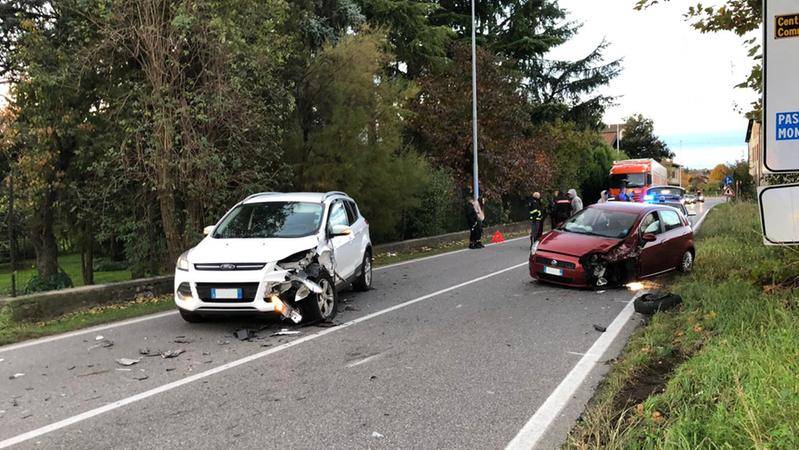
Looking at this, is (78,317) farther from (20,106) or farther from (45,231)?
(45,231)

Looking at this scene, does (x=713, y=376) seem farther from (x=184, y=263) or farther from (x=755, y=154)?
(x=755, y=154)

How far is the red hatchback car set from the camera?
1045 cm

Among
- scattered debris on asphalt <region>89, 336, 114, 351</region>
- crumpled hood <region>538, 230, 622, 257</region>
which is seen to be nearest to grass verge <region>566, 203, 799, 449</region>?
crumpled hood <region>538, 230, 622, 257</region>

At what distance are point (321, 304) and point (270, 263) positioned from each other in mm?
1011

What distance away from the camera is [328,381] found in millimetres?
5531

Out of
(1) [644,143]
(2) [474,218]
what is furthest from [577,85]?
(1) [644,143]

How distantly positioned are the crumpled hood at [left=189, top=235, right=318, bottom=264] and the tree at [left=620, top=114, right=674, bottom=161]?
3178 inches

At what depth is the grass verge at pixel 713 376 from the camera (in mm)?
3607

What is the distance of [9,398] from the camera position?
5262mm

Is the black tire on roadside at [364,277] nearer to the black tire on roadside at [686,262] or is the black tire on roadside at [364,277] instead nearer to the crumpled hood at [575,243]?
the crumpled hood at [575,243]

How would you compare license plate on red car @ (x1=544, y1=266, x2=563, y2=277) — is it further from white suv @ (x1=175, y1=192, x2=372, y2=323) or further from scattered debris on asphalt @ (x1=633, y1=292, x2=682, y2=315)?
white suv @ (x1=175, y1=192, x2=372, y2=323)

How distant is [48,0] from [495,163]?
18.1m

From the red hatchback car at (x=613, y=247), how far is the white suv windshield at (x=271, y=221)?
451 centimetres

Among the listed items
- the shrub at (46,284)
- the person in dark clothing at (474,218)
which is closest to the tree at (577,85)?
the person in dark clothing at (474,218)
